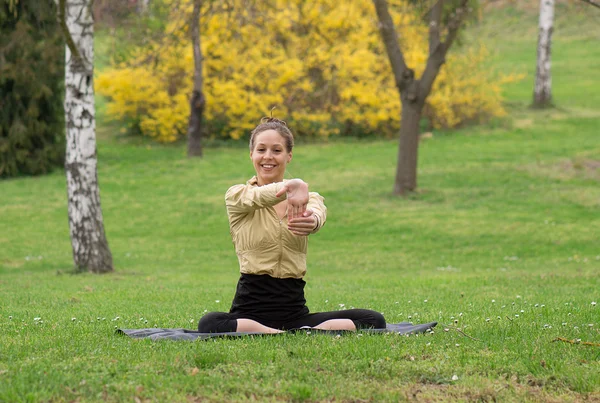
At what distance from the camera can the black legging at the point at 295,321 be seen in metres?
5.86

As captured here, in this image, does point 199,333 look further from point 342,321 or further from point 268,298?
point 342,321

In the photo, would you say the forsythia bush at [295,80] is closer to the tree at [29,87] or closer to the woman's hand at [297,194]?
the tree at [29,87]

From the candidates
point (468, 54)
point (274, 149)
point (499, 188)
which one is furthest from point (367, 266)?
point (468, 54)

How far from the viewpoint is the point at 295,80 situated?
29.2 meters

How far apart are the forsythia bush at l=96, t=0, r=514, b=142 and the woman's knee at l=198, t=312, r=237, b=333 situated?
2266 centimetres

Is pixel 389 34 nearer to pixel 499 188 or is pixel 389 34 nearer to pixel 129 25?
pixel 499 188

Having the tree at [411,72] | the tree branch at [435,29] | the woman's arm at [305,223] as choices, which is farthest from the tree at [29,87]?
the woman's arm at [305,223]

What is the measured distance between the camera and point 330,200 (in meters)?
20.6

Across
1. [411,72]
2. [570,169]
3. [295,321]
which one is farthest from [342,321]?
[570,169]

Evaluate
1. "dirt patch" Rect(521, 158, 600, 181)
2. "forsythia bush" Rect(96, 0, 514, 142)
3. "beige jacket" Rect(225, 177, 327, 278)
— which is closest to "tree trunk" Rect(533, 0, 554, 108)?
"forsythia bush" Rect(96, 0, 514, 142)

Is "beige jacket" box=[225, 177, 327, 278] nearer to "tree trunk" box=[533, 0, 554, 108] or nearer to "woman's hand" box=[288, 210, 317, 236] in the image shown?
"woman's hand" box=[288, 210, 317, 236]

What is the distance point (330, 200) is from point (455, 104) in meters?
12.0

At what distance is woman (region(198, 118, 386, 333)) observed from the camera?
5.78 m

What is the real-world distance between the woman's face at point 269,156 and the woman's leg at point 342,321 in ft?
3.49
